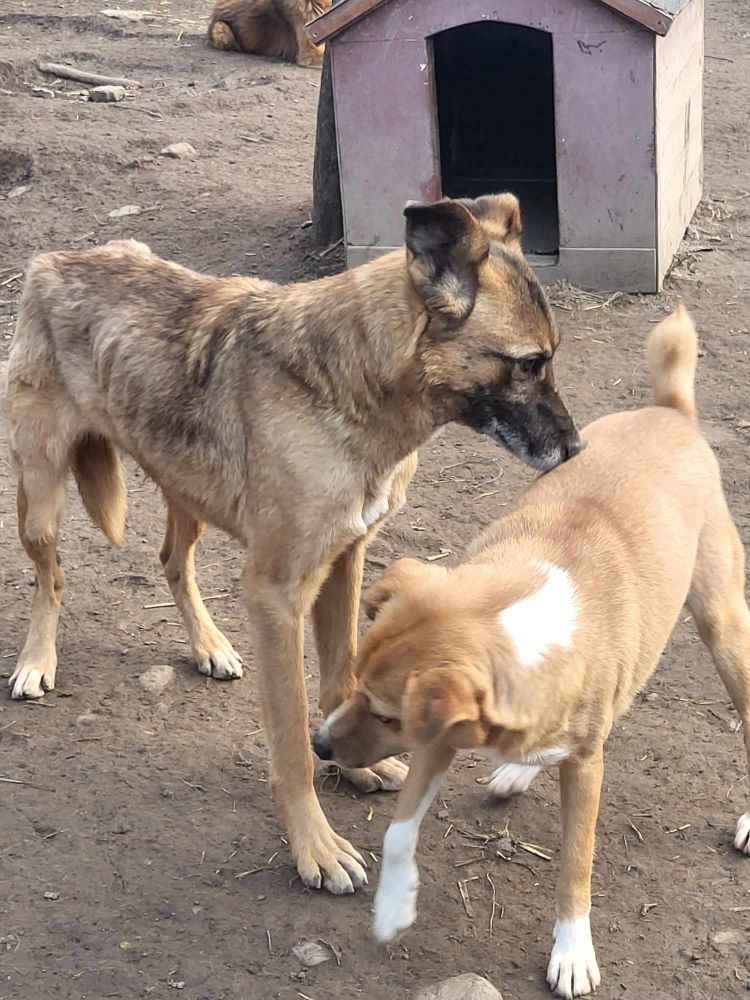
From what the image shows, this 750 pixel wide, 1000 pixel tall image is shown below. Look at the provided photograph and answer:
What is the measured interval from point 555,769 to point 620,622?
1.08m

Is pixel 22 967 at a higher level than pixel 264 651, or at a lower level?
lower

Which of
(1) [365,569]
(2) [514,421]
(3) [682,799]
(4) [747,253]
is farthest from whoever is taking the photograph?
(4) [747,253]

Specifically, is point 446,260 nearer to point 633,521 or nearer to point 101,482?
point 633,521

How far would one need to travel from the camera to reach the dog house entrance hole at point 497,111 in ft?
31.0

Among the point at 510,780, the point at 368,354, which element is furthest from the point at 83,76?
the point at 510,780

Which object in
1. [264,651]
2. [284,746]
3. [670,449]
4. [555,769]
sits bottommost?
[555,769]

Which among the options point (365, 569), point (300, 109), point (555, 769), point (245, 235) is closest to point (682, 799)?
A: point (555, 769)

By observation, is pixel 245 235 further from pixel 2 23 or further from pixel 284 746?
pixel 2 23

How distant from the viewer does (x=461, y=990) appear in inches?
132

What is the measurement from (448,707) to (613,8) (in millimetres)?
5424

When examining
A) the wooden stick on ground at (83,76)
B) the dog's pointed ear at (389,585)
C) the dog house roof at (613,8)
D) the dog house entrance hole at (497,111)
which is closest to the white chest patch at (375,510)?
the dog's pointed ear at (389,585)

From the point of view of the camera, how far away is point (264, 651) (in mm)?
3861

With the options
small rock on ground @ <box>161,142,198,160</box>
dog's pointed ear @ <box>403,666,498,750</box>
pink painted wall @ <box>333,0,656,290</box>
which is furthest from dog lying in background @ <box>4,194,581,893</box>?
small rock on ground @ <box>161,142,198,160</box>

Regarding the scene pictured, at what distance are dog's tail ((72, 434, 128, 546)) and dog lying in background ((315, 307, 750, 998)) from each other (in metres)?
1.75
